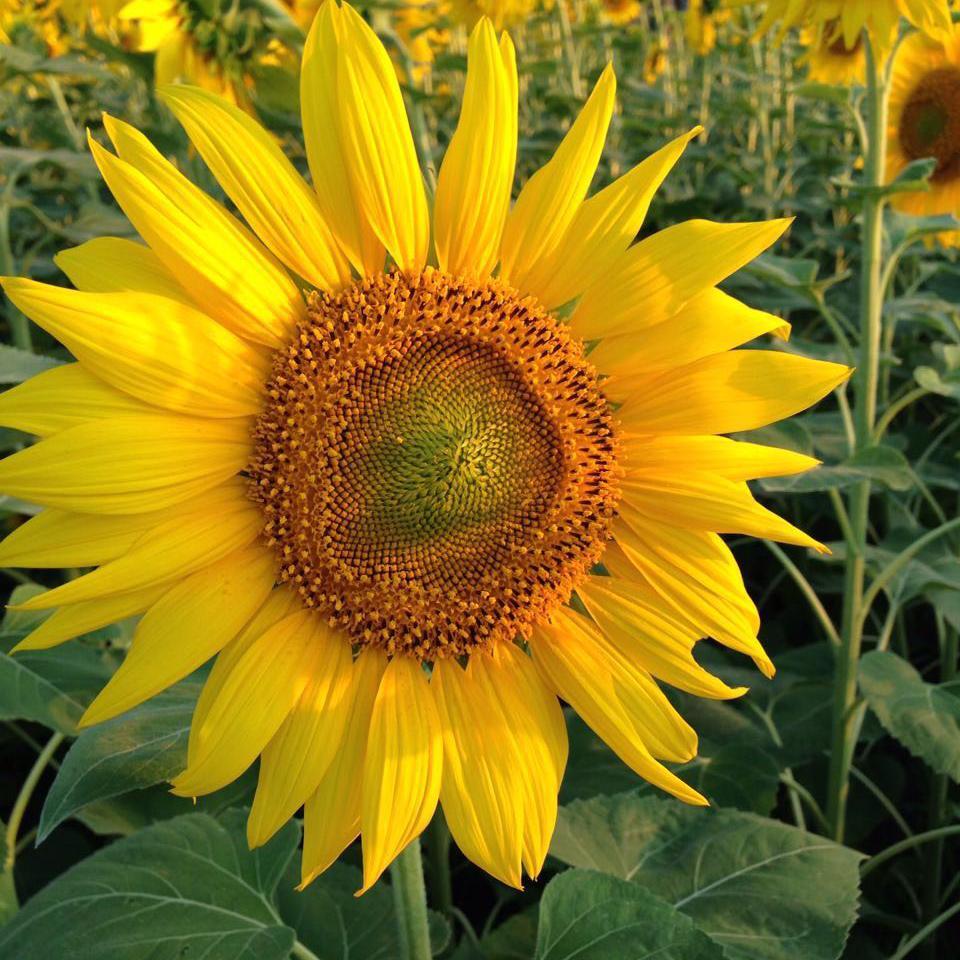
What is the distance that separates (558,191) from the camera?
128 cm

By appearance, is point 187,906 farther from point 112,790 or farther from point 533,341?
point 533,341

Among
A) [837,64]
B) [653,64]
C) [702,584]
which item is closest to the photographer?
[702,584]

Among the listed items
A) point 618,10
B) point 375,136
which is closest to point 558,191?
point 375,136

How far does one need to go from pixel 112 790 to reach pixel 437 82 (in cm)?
741

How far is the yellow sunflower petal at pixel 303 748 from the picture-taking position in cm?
118

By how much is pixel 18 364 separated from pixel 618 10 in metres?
9.42

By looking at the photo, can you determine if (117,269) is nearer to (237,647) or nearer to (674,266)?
(237,647)

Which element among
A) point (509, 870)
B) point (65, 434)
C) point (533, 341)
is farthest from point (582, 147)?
point (509, 870)

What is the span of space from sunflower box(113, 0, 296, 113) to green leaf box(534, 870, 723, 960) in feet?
6.05

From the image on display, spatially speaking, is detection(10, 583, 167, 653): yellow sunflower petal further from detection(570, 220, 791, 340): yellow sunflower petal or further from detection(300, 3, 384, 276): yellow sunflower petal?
detection(570, 220, 791, 340): yellow sunflower petal

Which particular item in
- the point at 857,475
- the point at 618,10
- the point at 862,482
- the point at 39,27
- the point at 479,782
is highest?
the point at 39,27

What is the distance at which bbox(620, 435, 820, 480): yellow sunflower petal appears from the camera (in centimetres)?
130

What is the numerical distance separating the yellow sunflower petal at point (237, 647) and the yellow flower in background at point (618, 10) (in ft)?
31.5

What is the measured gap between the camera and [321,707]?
4.04 ft
